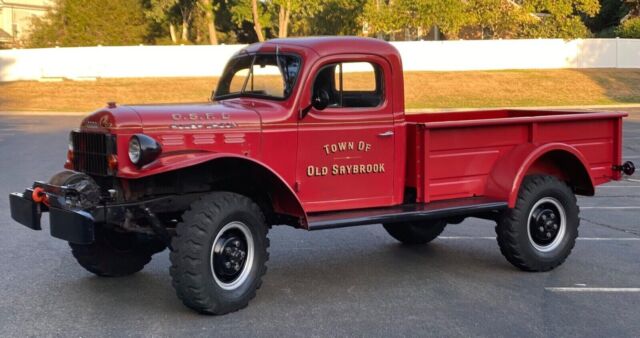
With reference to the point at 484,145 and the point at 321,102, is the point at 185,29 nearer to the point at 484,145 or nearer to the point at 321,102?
the point at 484,145

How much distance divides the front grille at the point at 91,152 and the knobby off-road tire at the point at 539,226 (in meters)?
3.50

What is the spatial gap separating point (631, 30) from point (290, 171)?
49249 mm

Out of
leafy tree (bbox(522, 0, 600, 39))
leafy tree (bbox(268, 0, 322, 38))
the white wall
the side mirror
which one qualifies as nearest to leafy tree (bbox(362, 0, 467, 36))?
the white wall

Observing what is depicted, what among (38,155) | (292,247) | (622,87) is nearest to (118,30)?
(622,87)

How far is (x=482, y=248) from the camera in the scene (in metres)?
8.42

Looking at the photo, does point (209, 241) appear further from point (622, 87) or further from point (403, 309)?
point (622, 87)

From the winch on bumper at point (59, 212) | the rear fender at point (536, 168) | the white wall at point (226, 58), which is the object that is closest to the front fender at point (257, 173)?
the winch on bumper at point (59, 212)

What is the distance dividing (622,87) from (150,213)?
3880cm

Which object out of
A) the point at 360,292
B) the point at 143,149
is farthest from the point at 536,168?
the point at 143,149

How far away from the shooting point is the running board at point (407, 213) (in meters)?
6.32

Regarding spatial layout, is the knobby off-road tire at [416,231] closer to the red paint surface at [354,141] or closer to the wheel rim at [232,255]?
the red paint surface at [354,141]

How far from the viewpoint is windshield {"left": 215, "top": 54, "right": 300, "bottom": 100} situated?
258 inches

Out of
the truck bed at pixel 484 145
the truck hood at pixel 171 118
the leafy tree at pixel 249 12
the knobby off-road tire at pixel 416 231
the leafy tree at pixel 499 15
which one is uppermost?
the leafy tree at pixel 249 12

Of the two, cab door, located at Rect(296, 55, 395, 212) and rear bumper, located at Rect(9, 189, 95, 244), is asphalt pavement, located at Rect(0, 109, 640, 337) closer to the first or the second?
rear bumper, located at Rect(9, 189, 95, 244)
